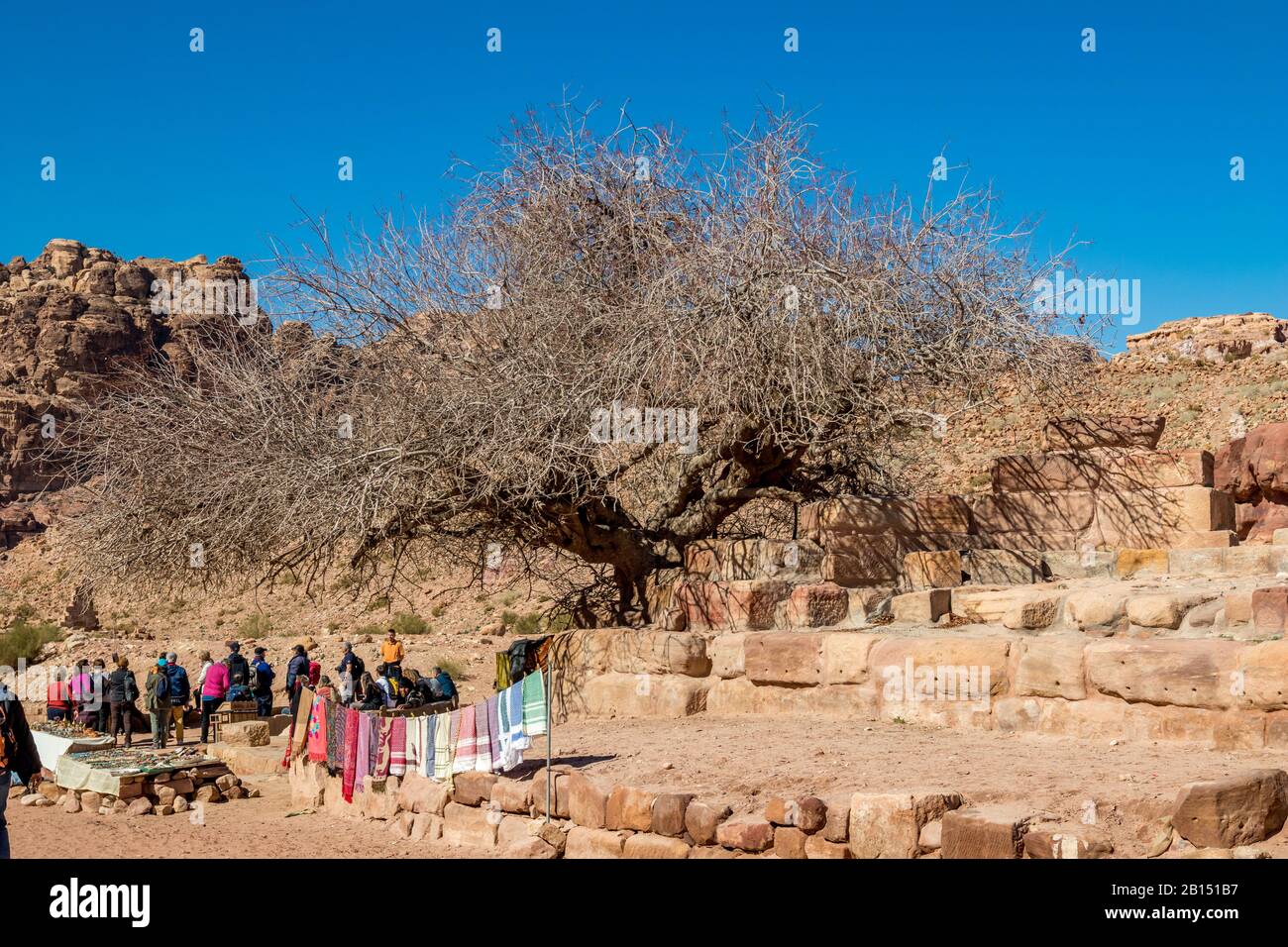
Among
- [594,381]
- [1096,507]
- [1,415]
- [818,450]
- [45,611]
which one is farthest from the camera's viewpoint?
[1,415]

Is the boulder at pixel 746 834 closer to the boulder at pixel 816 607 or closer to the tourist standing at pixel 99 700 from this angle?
the boulder at pixel 816 607

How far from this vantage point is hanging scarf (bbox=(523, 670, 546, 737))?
28.4 feet

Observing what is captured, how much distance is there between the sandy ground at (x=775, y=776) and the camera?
684 cm

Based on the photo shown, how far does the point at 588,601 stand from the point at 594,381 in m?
4.23

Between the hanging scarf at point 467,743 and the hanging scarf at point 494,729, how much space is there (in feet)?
0.61

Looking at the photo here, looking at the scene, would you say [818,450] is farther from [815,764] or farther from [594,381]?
[815,764]

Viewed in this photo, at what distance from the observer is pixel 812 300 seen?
39.9ft

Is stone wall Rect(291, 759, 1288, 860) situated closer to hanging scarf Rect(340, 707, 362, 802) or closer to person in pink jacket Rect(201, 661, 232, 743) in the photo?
hanging scarf Rect(340, 707, 362, 802)

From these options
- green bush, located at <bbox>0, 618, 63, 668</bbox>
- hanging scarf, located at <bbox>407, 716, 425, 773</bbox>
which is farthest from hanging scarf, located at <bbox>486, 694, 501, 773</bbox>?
Result: green bush, located at <bbox>0, 618, 63, 668</bbox>

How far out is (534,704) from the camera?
28.6 feet

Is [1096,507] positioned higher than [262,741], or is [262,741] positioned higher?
[1096,507]

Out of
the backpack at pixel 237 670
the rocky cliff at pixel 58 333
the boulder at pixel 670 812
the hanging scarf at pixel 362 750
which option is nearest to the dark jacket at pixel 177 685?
the backpack at pixel 237 670
